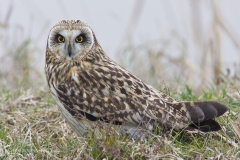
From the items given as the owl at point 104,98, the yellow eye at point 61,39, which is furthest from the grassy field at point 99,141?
the yellow eye at point 61,39

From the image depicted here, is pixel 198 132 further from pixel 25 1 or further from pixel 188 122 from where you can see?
pixel 25 1

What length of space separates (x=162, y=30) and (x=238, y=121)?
4.46 meters

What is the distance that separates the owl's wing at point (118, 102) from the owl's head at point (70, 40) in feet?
0.85

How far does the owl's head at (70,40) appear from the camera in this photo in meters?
5.96

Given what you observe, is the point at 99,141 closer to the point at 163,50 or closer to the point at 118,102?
the point at 118,102

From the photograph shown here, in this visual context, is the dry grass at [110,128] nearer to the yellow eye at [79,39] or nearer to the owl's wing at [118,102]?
the owl's wing at [118,102]

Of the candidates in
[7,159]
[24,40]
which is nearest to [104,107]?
[7,159]

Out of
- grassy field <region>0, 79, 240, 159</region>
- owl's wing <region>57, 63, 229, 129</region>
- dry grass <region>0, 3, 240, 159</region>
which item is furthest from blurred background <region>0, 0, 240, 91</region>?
owl's wing <region>57, 63, 229, 129</region>

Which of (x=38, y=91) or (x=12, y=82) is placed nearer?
(x=38, y=91)

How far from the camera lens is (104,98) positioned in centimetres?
565

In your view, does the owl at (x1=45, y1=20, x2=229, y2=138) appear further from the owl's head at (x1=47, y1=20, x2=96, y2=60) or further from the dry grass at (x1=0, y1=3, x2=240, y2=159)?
the dry grass at (x1=0, y1=3, x2=240, y2=159)

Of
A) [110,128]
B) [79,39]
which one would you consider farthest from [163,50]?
[110,128]

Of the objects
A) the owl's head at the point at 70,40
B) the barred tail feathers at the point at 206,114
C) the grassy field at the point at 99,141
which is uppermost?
the owl's head at the point at 70,40

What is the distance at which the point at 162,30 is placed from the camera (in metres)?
10.2
